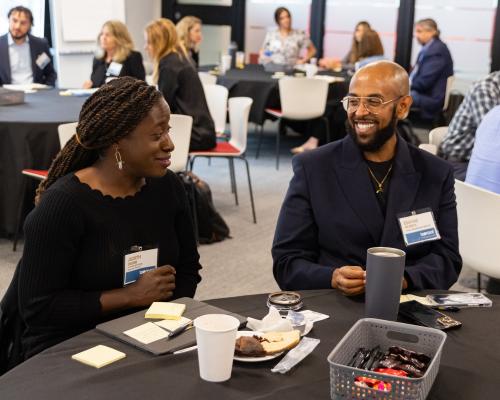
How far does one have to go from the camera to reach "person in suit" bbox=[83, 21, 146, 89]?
500 cm

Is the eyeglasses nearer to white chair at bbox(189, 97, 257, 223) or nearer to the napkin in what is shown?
the napkin

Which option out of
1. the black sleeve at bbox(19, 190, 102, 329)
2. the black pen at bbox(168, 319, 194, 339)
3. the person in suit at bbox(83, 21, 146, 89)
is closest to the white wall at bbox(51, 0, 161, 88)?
the person in suit at bbox(83, 21, 146, 89)

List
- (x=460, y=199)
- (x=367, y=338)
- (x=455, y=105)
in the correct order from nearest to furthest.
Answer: (x=367, y=338) → (x=460, y=199) → (x=455, y=105)

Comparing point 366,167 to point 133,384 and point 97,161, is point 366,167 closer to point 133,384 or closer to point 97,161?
point 97,161

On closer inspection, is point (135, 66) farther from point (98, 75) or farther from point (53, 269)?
point (53, 269)

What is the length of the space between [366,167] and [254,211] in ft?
8.48

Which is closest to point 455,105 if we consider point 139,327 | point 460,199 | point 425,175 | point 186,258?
point 460,199

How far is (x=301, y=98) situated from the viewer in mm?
5934

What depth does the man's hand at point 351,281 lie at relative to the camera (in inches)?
57.3

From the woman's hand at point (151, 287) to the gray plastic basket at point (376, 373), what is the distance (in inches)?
→ 23.6

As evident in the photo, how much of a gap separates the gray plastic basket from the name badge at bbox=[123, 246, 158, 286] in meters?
0.68

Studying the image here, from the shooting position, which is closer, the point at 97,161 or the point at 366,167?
the point at 97,161

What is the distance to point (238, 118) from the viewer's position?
4395 millimetres

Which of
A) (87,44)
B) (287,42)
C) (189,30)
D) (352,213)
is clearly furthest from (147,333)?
(87,44)
